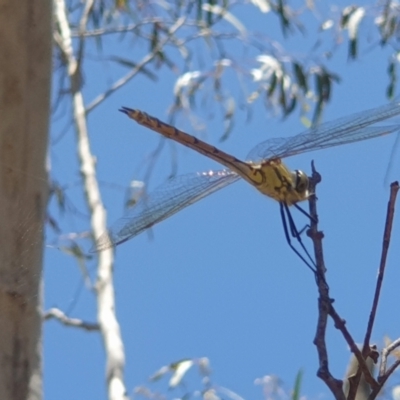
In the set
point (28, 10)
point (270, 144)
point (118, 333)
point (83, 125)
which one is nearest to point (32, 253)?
point (28, 10)

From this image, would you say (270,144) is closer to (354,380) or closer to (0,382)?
(0,382)

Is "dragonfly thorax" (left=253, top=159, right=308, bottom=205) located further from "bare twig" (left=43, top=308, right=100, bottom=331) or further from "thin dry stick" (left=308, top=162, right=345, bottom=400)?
"bare twig" (left=43, top=308, right=100, bottom=331)

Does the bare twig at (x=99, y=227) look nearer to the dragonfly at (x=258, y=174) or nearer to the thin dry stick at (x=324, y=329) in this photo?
the dragonfly at (x=258, y=174)

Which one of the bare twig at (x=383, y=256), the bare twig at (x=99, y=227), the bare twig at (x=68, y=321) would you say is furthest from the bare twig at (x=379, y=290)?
the bare twig at (x=68, y=321)

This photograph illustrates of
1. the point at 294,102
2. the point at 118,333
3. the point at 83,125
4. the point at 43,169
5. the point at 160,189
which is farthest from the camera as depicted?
the point at 294,102

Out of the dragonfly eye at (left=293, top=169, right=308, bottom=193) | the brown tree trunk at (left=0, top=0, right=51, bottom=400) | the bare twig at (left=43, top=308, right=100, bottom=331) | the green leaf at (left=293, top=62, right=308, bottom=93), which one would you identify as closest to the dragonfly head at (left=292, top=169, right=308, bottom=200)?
the dragonfly eye at (left=293, top=169, right=308, bottom=193)

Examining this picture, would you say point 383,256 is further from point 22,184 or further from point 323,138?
point 323,138
